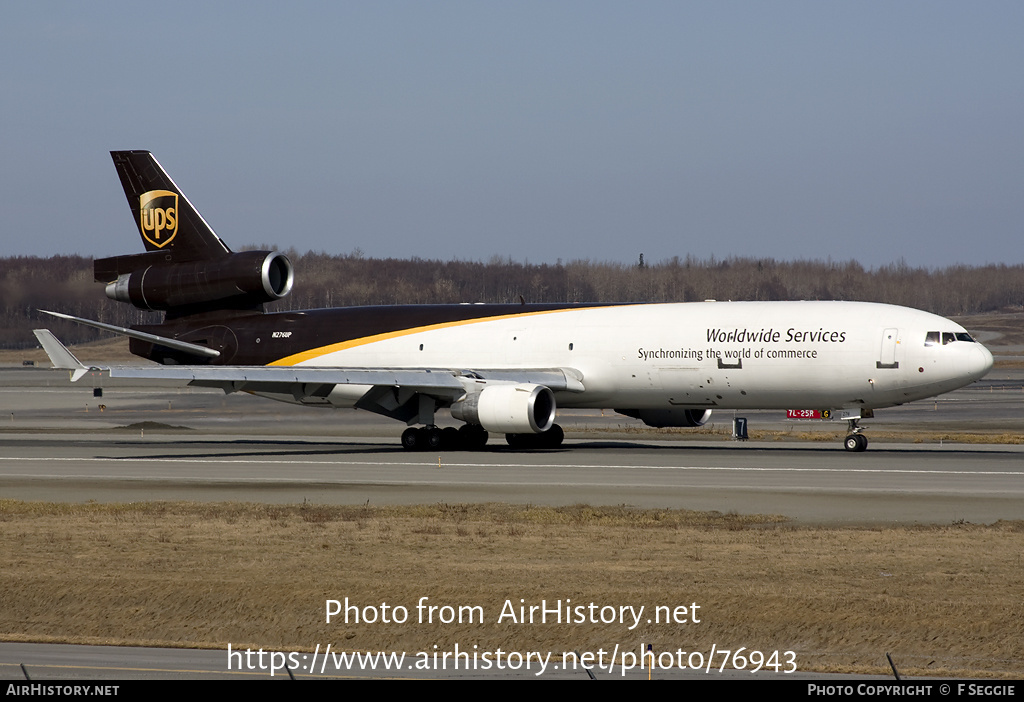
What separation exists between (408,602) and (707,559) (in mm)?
4541

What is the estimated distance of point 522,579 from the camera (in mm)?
14422

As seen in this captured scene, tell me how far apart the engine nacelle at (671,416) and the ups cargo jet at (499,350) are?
2.2 inches

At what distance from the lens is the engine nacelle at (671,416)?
38375mm

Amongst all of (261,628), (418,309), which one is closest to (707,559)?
(261,628)

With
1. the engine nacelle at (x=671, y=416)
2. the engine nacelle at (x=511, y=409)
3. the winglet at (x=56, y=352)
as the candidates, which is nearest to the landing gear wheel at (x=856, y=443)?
the engine nacelle at (x=671, y=416)

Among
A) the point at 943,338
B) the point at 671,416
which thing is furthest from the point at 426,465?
the point at 943,338

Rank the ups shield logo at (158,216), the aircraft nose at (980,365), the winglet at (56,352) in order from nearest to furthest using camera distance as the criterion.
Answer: the aircraft nose at (980,365)
the winglet at (56,352)
the ups shield logo at (158,216)

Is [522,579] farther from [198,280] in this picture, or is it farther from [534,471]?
[198,280]

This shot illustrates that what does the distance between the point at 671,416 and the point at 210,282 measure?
52.5ft

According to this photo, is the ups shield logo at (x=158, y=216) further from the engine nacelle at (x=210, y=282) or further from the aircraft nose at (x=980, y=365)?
the aircraft nose at (x=980, y=365)

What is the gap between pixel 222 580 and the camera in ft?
47.2

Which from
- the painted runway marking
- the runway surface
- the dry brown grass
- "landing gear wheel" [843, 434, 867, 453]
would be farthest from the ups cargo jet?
the dry brown grass

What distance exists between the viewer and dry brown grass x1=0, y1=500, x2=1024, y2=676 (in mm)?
11727
